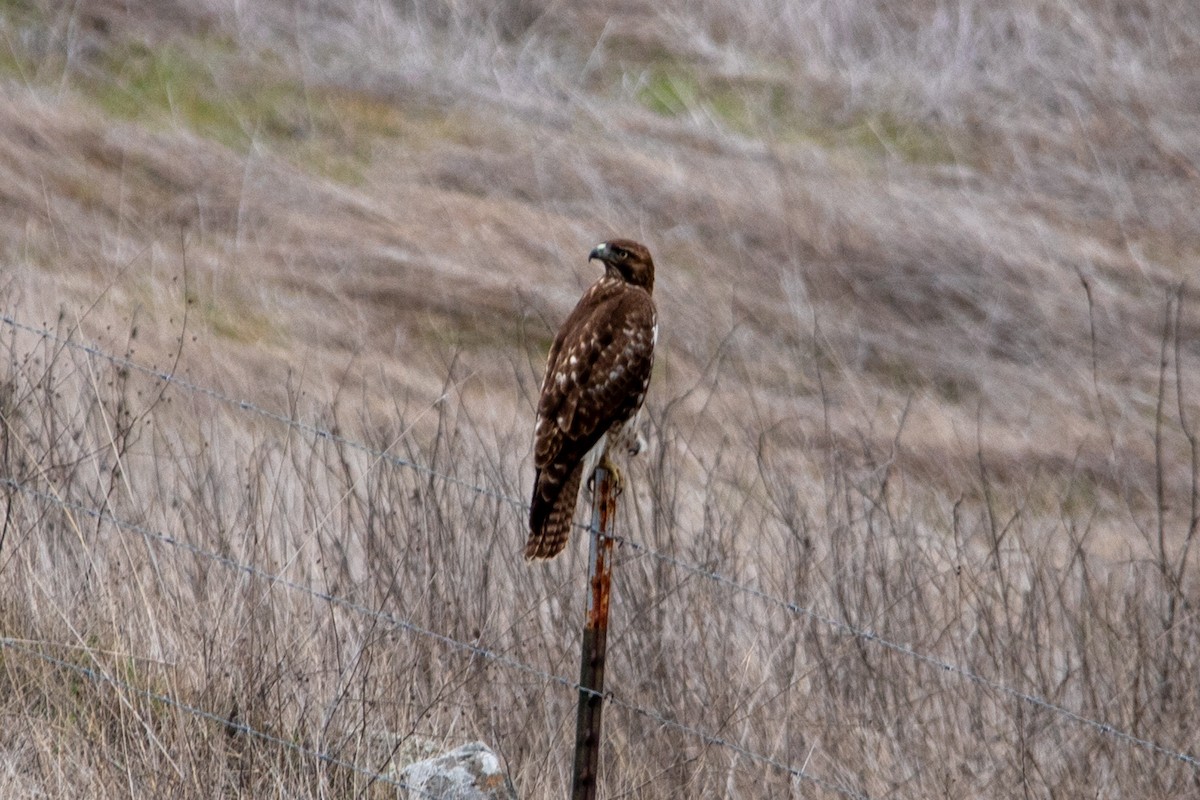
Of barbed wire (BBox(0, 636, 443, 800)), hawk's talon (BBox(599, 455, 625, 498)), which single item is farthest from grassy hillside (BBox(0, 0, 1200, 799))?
hawk's talon (BBox(599, 455, 625, 498))

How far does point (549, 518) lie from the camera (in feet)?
15.3

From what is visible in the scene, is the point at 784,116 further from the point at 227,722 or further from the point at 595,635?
the point at 595,635

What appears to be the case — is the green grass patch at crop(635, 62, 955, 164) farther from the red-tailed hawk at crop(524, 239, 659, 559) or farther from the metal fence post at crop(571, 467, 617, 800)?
the metal fence post at crop(571, 467, 617, 800)

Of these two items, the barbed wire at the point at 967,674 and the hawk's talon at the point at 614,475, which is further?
the hawk's talon at the point at 614,475

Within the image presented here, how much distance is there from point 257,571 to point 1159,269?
7.55 meters

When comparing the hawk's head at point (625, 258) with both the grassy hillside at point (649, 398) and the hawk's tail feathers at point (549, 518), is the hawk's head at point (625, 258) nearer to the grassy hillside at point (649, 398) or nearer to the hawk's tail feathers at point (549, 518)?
the grassy hillside at point (649, 398)

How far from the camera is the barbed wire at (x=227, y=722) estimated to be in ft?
14.1

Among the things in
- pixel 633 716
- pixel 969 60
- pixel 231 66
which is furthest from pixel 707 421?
pixel 231 66

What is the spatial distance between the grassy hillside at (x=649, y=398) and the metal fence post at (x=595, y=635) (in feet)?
1.63

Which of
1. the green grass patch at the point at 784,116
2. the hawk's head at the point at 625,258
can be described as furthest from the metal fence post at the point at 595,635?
the green grass patch at the point at 784,116

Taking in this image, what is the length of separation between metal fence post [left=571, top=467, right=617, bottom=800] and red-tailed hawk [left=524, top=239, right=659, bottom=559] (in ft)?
2.51

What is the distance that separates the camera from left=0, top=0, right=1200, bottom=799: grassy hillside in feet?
15.9

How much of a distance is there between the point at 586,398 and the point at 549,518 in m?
0.35

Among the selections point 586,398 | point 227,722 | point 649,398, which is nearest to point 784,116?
point 649,398
